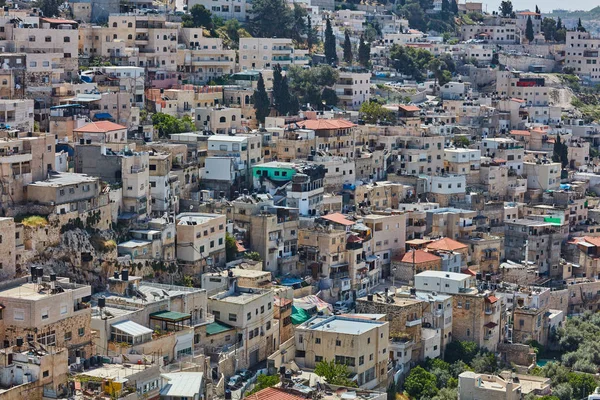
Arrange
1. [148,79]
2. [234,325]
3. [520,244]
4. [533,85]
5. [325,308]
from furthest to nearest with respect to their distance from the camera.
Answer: [533,85], [148,79], [520,244], [325,308], [234,325]

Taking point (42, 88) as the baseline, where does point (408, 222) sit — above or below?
below

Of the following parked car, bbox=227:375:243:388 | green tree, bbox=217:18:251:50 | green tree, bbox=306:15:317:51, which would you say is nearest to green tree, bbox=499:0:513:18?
green tree, bbox=306:15:317:51

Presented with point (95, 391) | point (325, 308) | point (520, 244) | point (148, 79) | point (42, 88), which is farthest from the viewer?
point (148, 79)

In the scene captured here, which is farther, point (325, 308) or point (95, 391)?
point (325, 308)

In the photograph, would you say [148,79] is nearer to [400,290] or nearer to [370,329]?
[400,290]

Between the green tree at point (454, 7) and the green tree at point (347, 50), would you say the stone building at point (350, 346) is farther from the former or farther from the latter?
the green tree at point (454, 7)

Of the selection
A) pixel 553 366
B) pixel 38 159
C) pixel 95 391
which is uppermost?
pixel 38 159

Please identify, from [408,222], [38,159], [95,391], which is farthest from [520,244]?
[95,391]
